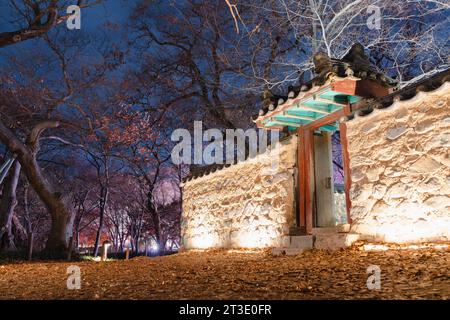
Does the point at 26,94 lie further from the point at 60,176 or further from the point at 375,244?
the point at 375,244

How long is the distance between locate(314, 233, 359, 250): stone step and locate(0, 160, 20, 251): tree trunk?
12228 millimetres

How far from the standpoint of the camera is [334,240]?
491 cm

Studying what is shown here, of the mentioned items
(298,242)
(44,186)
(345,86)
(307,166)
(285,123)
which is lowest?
(298,242)

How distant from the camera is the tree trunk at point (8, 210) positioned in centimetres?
1291

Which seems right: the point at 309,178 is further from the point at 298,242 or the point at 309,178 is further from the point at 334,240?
the point at 334,240

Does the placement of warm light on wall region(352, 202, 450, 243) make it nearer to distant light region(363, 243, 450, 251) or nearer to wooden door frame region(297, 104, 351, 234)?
distant light region(363, 243, 450, 251)

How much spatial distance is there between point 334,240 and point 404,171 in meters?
1.39

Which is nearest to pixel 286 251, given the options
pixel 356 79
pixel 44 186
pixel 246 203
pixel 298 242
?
pixel 298 242

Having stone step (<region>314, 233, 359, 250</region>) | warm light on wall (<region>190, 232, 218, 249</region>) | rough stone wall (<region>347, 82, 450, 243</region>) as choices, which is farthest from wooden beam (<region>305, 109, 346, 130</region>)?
warm light on wall (<region>190, 232, 218, 249</region>)

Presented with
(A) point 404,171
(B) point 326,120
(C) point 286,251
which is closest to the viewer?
(A) point 404,171

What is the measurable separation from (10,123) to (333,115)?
11934mm

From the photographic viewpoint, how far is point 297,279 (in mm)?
3035

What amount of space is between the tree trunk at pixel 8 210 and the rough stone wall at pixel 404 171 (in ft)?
42.8

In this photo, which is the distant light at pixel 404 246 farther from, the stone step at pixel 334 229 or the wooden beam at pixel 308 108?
the wooden beam at pixel 308 108
